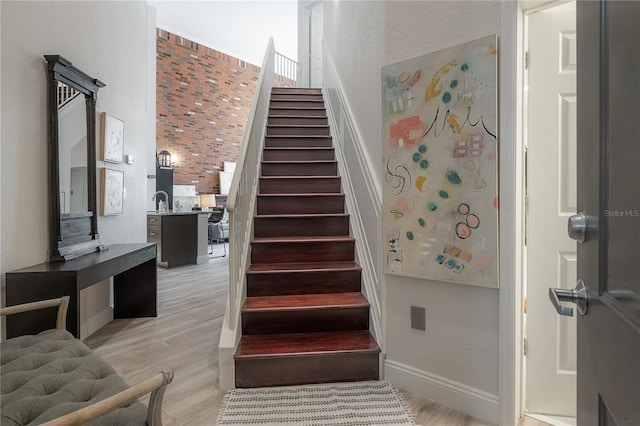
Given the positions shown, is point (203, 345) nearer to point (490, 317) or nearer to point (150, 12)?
point (490, 317)

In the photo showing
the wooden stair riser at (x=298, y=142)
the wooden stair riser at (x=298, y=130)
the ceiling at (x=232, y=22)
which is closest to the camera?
the wooden stair riser at (x=298, y=142)

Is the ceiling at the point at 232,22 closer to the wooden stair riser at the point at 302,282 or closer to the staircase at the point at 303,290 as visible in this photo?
the staircase at the point at 303,290

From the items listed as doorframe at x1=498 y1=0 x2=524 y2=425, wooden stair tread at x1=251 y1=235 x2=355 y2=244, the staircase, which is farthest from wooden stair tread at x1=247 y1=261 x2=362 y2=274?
doorframe at x1=498 y1=0 x2=524 y2=425

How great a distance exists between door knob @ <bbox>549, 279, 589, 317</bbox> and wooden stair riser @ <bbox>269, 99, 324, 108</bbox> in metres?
4.98

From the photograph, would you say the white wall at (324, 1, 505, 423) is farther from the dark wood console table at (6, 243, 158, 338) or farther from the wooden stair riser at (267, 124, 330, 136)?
the wooden stair riser at (267, 124, 330, 136)

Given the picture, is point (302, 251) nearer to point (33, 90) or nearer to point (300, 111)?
point (33, 90)

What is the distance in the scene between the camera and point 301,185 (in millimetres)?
3523

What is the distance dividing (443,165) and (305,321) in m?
1.28

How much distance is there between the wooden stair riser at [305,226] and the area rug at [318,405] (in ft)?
4.34

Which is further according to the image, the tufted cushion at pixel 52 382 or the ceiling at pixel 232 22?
the ceiling at pixel 232 22

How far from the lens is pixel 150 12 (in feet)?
21.4

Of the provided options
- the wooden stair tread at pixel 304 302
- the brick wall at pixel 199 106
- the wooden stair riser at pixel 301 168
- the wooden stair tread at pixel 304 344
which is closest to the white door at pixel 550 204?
the wooden stair tread at pixel 304 344

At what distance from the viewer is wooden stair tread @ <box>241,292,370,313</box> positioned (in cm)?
222

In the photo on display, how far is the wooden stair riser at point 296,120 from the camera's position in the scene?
15.7 ft
